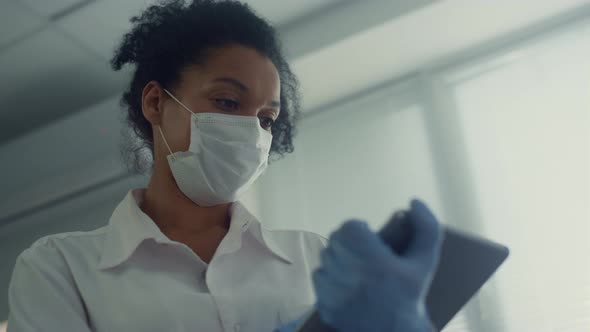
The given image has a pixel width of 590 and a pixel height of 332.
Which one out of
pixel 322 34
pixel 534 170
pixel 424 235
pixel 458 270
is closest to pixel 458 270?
pixel 458 270

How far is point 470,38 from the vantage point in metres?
2.36

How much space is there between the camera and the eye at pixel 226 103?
1.26m

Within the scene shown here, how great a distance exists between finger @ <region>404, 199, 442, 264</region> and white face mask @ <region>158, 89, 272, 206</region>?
0.67m

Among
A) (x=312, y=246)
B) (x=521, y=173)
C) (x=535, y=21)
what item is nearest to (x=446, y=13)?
(x=535, y=21)

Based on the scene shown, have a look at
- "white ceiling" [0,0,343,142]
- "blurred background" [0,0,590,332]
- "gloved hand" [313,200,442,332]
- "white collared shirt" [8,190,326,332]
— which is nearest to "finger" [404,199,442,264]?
"gloved hand" [313,200,442,332]

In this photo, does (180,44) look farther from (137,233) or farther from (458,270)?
(458,270)

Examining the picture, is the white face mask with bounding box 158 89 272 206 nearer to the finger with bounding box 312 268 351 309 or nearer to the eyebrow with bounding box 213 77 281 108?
the eyebrow with bounding box 213 77 281 108

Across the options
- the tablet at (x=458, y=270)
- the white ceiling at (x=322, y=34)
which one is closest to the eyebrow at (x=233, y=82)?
the tablet at (x=458, y=270)

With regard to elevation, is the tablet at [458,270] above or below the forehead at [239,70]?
below

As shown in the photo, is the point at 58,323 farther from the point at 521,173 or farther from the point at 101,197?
the point at 101,197

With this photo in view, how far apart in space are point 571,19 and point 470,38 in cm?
38

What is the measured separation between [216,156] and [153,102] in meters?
0.22

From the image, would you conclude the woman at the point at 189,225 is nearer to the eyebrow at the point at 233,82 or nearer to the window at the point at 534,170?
the eyebrow at the point at 233,82

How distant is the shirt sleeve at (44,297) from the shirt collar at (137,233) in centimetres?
7
